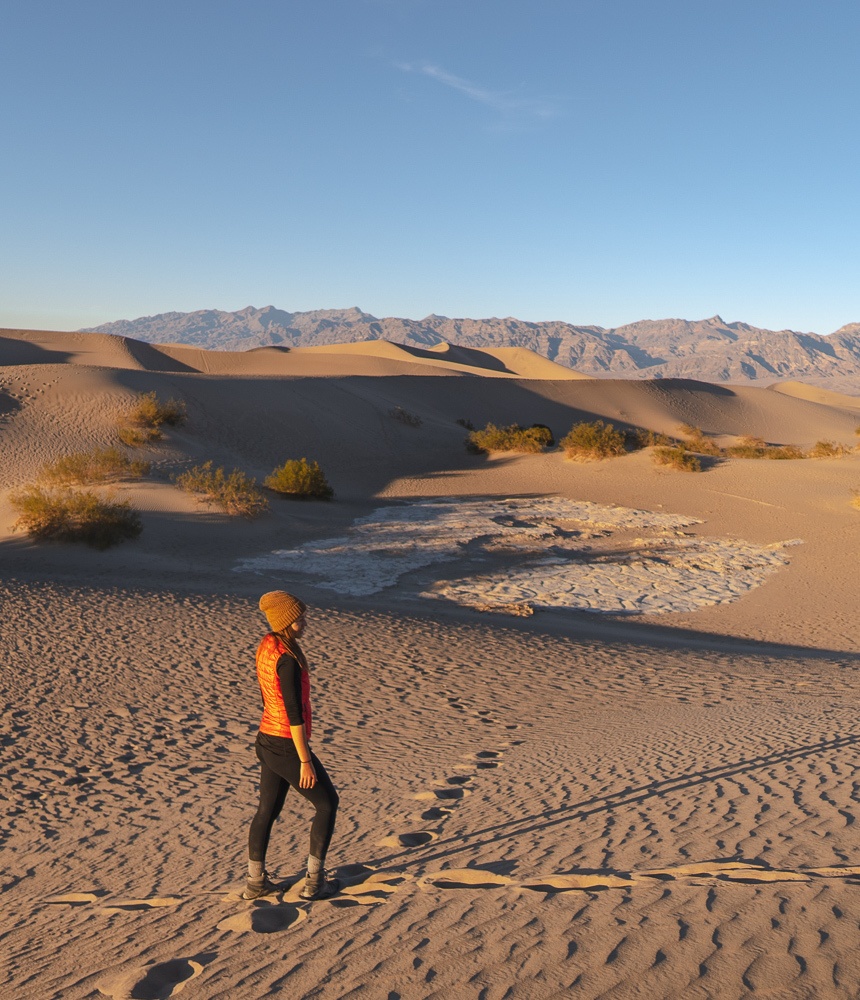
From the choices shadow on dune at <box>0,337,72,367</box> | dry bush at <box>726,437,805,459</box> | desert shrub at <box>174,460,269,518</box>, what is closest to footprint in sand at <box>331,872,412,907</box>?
desert shrub at <box>174,460,269,518</box>

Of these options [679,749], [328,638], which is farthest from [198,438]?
[679,749]

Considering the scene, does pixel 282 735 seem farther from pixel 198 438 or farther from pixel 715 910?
pixel 198 438

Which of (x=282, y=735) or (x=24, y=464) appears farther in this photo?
(x=24, y=464)

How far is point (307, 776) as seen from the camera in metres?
4.60

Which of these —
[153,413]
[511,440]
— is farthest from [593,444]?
[153,413]

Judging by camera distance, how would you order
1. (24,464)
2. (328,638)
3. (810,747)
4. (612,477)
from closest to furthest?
(810,747) < (328,638) < (24,464) < (612,477)

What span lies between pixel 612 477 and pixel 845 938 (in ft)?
89.4

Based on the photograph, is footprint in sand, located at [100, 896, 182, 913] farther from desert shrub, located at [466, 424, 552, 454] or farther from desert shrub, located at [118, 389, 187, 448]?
desert shrub, located at [466, 424, 552, 454]

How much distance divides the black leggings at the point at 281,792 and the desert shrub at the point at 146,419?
24309 millimetres

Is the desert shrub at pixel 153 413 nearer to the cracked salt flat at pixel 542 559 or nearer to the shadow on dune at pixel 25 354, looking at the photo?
the cracked salt flat at pixel 542 559

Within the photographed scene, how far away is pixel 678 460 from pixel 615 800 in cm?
2583

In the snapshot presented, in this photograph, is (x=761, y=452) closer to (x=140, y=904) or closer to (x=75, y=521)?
(x=75, y=521)

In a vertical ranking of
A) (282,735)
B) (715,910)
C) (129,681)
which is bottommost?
(129,681)

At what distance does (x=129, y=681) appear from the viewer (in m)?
9.84
